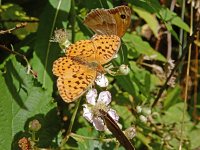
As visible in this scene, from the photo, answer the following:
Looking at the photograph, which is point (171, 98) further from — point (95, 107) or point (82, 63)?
point (82, 63)

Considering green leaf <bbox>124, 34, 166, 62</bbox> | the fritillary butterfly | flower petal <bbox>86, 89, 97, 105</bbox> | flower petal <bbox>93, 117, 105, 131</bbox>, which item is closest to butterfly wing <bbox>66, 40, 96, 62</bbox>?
the fritillary butterfly

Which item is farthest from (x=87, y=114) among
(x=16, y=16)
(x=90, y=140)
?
(x=16, y=16)

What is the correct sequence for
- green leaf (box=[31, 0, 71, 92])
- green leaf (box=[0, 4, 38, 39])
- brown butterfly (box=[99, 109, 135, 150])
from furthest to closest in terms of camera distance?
green leaf (box=[0, 4, 38, 39]) → green leaf (box=[31, 0, 71, 92]) → brown butterfly (box=[99, 109, 135, 150])

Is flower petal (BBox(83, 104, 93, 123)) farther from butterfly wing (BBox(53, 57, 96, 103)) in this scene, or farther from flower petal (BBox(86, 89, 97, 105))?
butterfly wing (BBox(53, 57, 96, 103))

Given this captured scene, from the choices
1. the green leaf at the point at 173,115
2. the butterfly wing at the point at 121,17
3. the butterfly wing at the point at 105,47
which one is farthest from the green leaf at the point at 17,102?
the green leaf at the point at 173,115

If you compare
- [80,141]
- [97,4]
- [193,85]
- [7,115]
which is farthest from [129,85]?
[193,85]

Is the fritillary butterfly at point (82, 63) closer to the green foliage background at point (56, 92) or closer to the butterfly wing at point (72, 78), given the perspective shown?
the butterfly wing at point (72, 78)

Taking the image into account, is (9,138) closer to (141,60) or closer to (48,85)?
(48,85)
